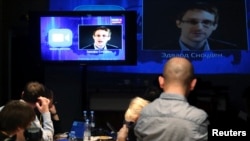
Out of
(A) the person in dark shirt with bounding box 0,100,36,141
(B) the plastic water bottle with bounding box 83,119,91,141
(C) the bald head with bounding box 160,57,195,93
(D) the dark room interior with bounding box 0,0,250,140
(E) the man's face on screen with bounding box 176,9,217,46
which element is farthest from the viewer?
(E) the man's face on screen with bounding box 176,9,217,46

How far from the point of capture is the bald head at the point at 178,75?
7.03ft

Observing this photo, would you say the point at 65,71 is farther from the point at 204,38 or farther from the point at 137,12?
the point at 204,38

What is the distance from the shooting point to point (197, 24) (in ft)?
19.6

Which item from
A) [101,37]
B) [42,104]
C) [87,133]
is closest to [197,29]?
[101,37]

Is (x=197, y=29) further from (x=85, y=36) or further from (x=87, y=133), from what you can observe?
(x=87, y=133)

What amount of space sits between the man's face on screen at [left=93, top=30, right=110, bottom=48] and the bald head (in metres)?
3.34

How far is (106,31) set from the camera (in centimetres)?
550

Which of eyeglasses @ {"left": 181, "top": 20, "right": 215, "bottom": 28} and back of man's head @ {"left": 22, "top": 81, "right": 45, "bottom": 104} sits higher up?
eyeglasses @ {"left": 181, "top": 20, "right": 215, "bottom": 28}

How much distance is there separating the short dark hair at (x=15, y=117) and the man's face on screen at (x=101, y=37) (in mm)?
2800

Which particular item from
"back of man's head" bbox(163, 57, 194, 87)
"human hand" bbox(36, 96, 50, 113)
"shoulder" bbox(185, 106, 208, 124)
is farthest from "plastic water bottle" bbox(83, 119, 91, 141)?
"shoulder" bbox(185, 106, 208, 124)

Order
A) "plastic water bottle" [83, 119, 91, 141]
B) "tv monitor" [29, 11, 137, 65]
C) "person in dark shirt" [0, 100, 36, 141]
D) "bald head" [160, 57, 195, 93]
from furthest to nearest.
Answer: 1. "tv monitor" [29, 11, 137, 65]
2. "plastic water bottle" [83, 119, 91, 141]
3. "person in dark shirt" [0, 100, 36, 141]
4. "bald head" [160, 57, 195, 93]

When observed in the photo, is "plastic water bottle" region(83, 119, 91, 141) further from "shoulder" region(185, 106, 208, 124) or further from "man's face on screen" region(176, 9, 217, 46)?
"man's face on screen" region(176, 9, 217, 46)

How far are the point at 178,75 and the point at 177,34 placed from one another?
3.93 m

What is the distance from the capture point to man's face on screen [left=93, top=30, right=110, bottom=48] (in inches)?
216
